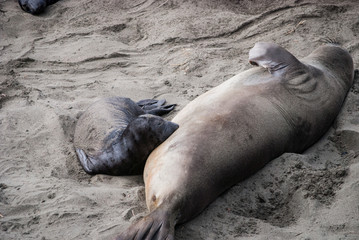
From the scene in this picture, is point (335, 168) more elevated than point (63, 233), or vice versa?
point (63, 233)

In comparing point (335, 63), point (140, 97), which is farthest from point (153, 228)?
point (335, 63)

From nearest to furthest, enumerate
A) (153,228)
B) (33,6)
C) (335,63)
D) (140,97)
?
1. (153,228)
2. (335,63)
3. (140,97)
4. (33,6)

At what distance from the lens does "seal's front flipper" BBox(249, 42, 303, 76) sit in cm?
407

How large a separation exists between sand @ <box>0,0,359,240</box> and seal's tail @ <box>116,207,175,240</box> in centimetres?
Answer: 14

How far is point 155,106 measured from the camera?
4.61m

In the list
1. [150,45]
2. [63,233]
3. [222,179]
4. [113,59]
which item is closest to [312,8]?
[150,45]

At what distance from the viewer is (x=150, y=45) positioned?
583 centimetres

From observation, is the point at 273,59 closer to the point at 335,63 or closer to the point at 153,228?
the point at 335,63

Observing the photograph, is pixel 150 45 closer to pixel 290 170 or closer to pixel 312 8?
pixel 312 8

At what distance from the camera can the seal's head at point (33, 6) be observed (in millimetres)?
6805

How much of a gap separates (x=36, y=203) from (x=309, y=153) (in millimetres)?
2190

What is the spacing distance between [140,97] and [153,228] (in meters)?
2.28

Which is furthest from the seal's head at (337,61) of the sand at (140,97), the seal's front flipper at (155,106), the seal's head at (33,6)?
the seal's head at (33,6)

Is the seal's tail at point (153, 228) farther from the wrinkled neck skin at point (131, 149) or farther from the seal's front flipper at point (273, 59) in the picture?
the seal's front flipper at point (273, 59)
